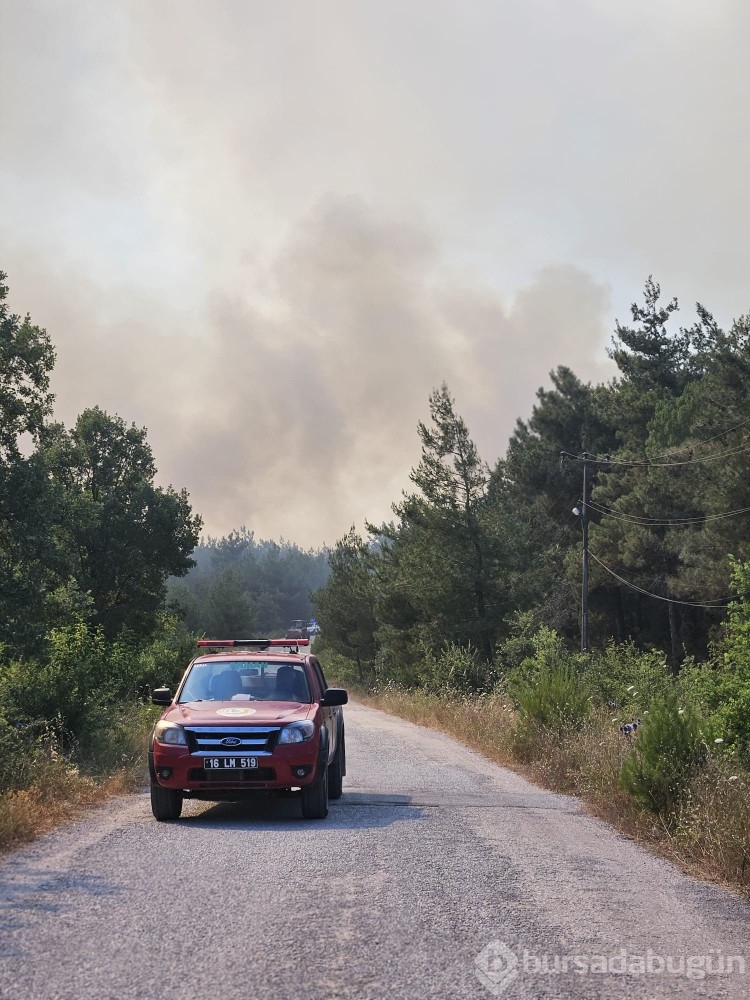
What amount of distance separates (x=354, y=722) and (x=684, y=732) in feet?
73.3

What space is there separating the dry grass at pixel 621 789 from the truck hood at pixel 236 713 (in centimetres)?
381

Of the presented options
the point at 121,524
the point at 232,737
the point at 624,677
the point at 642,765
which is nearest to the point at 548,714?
the point at 642,765

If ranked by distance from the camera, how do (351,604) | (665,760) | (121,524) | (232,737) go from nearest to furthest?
1. (232,737)
2. (665,760)
3. (121,524)
4. (351,604)

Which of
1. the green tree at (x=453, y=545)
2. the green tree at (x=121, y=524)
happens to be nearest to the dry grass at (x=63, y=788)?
the green tree at (x=453, y=545)

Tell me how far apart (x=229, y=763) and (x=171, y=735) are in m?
0.74

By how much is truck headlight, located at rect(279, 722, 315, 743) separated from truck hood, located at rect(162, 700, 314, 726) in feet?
0.25

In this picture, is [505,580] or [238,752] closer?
[238,752]

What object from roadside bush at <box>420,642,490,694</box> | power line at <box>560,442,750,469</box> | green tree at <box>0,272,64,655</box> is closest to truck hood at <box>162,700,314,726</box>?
green tree at <box>0,272,64,655</box>

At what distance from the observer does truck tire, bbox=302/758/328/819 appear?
1088 cm

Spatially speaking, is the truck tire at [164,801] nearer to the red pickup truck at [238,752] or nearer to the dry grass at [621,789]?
the red pickup truck at [238,752]

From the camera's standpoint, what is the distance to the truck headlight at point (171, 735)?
1088 cm

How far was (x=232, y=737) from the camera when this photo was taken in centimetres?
1087

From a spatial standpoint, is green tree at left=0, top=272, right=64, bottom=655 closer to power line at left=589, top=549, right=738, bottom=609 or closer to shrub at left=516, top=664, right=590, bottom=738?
shrub at left=516, top=664, right=590, bottom=738

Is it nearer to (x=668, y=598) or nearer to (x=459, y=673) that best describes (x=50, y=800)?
(x=459, y=673)
